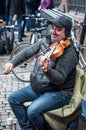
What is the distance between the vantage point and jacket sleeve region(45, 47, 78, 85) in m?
4.36

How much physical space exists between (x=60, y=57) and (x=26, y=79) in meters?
4.13

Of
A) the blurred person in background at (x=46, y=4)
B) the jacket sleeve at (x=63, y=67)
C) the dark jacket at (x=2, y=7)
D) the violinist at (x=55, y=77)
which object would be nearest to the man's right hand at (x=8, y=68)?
the violinist at (x=55, y=77)

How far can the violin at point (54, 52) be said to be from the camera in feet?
13.7

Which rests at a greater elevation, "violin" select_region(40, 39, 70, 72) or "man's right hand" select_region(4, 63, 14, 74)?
"violin" select_region(40, 39, 70, 72)

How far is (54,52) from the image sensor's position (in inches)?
176

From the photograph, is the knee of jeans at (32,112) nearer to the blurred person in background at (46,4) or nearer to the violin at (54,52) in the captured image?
the violin at (54,52)

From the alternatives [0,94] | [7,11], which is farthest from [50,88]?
[7,11]

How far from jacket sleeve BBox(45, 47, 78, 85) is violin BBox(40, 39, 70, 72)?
0.22 feet

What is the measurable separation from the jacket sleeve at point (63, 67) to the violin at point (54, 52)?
0.22 feet

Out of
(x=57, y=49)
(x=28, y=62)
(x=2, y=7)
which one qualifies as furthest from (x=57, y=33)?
(x=2, y=7)

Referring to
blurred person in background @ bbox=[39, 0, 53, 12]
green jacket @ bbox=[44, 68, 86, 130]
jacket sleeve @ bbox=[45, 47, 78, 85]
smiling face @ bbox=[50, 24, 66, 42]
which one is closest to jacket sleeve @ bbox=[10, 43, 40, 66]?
smiling face @ bbox=[50, 24, 66, 42]

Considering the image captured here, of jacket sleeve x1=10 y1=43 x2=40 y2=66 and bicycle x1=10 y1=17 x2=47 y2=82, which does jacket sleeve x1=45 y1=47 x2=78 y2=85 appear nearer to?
jacket sleeve x1=10 y1=43 x2=40 y2=66

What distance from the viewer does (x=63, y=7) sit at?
12.2 metres

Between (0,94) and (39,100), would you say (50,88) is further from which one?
(0,94)
